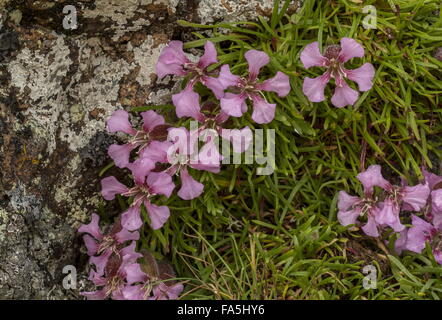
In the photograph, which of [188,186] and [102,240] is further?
[102,240]

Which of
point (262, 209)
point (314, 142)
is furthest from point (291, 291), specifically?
point (314, 142)

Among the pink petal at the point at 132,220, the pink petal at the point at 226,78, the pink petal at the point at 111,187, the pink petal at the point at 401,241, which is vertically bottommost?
the pink petal at the point at 401,241

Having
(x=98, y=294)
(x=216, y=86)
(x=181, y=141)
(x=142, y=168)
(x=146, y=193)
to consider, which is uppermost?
(x=216, y=86)

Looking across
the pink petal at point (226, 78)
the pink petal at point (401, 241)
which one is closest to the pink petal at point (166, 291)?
the pink petal at point (226, 78)

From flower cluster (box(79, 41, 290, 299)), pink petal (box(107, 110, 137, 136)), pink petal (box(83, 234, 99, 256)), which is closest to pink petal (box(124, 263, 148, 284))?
flower cluster (box(79, 41, 290, 299))

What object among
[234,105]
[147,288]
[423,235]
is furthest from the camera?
[423,235]

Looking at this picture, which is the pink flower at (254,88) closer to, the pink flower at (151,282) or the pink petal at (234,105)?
the pink petal at (234,105)

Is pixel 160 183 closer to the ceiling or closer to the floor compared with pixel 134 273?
closer to the ceiling

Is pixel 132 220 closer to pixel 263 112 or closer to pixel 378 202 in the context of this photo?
pixel 263 112

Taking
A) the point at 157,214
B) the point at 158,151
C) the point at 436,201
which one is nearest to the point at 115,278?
the point at 157,214
